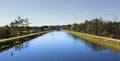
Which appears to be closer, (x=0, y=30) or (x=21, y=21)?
(x=0, y=30)

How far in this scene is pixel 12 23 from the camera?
308 ft

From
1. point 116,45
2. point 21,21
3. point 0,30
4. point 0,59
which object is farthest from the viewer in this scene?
point 21,21

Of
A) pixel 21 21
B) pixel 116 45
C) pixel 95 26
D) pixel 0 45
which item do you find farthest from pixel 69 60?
pixel 21 21

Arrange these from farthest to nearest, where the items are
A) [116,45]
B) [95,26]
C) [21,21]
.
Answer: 1. [21,21]
2. [95,26]
3. [116,45]

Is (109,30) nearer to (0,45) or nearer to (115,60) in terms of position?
(0,45)

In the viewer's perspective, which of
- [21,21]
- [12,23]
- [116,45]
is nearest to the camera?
[116,45]

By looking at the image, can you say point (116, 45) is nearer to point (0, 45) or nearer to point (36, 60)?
point (36, 60)

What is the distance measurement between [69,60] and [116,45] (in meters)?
14.1

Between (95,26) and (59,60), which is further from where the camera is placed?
(95,26)

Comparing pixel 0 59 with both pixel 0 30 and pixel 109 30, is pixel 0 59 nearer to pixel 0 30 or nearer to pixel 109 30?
pixel 0 30

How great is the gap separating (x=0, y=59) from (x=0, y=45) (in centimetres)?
1236

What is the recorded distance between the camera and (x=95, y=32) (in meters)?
71.1

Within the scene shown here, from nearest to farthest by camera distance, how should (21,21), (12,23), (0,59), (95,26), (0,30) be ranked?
(0,59) → (0,30) → (95,26) → (12,23) → (21,21)

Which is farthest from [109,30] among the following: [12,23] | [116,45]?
[12,23]
